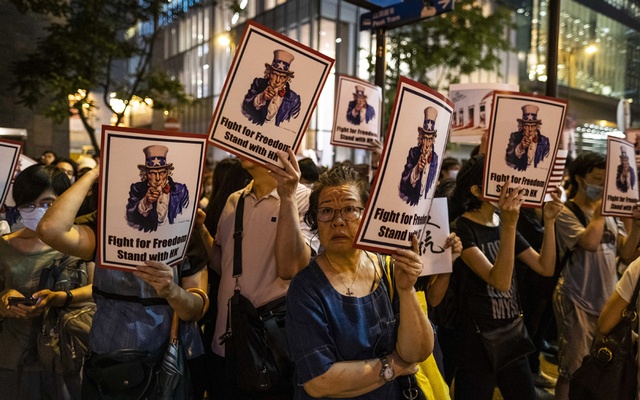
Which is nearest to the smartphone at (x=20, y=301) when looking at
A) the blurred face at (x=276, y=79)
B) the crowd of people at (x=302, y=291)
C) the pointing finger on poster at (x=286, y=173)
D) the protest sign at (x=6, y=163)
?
the crowd of people at (x=302, y=291)

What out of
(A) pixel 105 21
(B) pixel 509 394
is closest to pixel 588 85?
(A) pixel 105 21

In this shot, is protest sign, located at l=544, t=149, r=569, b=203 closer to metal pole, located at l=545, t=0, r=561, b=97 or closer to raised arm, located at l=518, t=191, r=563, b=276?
raised arm, located at l=518, t=191, r=563, b=276

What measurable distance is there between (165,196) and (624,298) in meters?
2.35

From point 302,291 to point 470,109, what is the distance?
181 inches

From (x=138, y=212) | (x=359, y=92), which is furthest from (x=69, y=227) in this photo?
(x=359, y=92)

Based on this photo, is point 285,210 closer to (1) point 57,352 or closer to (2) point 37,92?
(1) point 57,352

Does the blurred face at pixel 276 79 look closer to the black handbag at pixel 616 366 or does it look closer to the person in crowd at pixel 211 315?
the person in crowd at pixel 211 315

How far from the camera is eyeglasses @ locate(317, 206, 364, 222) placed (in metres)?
2.44

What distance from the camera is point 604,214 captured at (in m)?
4.16

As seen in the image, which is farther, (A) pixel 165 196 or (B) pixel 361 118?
(B) pixel 361 118

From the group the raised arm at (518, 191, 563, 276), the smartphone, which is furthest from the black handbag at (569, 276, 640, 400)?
the smartphone

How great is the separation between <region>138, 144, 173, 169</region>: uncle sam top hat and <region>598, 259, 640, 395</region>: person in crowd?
236 cm

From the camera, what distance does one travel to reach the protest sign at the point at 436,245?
128 inches

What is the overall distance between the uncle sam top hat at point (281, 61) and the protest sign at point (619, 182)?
2605 mm
